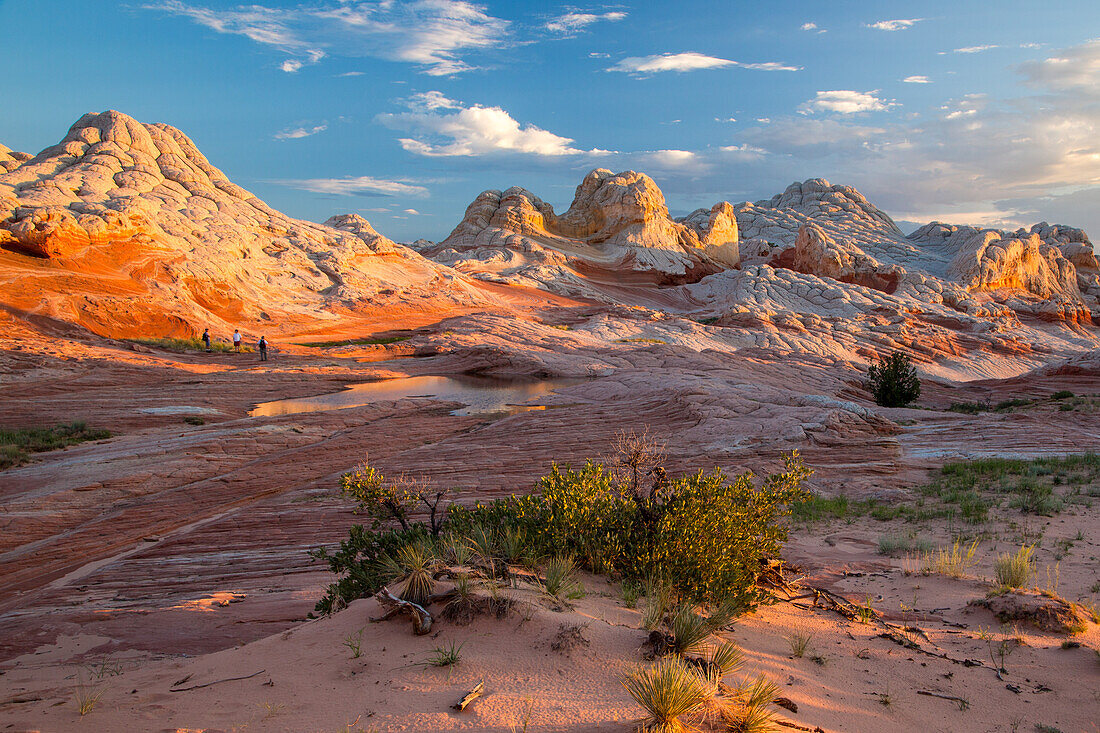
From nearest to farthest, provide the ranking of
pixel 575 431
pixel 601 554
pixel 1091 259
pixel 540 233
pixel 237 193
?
pixel 601 554, pixel 575 431, pixel 237 193, pixel 1091 259, pixel 540 233

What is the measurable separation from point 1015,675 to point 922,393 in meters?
24.0

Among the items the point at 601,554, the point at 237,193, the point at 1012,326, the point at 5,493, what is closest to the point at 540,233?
the point at 237,193

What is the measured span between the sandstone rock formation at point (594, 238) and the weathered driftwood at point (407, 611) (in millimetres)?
49984

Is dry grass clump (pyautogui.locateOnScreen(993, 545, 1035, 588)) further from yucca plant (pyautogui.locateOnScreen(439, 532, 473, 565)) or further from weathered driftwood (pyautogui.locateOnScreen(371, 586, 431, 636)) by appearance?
weathered driftwood (pyautogui.locateOnScreen(371, 586, 431, 636))

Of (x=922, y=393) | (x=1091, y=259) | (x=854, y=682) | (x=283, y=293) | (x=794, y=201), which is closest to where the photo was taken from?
(x=854, y=682)

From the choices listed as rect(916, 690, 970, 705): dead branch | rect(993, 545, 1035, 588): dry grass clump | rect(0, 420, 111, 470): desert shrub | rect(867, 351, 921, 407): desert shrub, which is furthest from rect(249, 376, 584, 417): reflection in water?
rect(916, 690, 970, 705): dead branch

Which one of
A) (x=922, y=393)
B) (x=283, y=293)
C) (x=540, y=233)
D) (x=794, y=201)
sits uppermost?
(x=794, y=201)

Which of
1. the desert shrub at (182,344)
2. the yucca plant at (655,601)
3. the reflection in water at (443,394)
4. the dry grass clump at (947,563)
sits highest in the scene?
the desert shrub at (182,344)

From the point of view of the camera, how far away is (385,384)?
2509 cm

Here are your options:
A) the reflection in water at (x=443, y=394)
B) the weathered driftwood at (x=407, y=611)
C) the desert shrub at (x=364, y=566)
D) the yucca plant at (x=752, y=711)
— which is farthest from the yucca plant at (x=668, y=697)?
the reflection in water at (x=443, y=394)

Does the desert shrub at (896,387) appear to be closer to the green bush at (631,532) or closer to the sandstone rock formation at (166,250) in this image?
the green bush at (631,532)

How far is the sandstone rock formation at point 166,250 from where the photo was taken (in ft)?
96.1

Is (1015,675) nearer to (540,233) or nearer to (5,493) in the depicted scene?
(5,493)

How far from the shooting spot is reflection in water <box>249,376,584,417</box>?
19.9 metres
